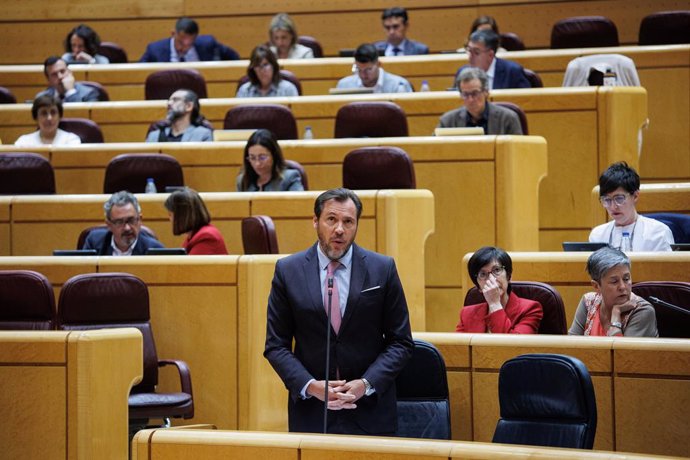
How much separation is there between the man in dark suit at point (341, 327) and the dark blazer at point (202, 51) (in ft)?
16.2

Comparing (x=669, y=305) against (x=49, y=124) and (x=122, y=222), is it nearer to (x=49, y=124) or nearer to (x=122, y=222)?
(x=122, y=222)

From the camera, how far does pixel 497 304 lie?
11.6ft

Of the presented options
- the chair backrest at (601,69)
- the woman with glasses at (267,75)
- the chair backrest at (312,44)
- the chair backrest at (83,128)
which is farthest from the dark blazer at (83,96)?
the chair backrest at (601,69)

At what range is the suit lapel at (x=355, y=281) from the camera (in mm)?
2906

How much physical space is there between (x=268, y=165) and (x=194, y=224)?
1.78 ft

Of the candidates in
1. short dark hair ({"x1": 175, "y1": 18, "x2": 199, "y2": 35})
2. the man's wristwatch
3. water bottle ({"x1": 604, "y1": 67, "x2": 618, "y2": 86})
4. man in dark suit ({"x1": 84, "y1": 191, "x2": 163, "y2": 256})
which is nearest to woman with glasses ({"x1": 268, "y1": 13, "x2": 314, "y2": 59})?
short dark hair ({"x1": 175, "y1": 18, "x2": 199, "y2": 35})

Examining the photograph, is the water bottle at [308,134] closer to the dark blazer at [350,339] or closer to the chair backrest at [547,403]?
the dark blazer at [350,339]

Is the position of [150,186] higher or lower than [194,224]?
higher

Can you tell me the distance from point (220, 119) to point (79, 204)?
1.62m

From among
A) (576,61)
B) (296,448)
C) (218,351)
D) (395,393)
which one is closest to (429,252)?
(218,351)

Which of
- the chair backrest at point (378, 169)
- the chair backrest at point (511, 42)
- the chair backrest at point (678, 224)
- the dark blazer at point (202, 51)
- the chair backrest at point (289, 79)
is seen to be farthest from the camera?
the dark blazer at point (202, 51)

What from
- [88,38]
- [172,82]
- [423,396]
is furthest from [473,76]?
[88,38]

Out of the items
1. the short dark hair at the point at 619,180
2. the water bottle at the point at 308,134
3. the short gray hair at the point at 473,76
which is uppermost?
the short gray hair at the point at 473,76

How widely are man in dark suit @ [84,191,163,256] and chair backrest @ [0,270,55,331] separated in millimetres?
578
